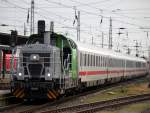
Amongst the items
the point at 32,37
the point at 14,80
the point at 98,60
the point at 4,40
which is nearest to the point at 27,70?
the point at 14,80

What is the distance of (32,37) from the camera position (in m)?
22.8

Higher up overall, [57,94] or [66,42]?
[66,42]

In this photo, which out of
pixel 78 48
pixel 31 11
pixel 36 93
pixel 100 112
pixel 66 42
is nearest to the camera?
pixel 100 112

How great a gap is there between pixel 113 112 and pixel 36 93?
443 cm

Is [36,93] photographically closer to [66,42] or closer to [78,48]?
[66,42]

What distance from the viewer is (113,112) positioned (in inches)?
733

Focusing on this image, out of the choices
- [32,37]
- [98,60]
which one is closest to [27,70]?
[32,37]

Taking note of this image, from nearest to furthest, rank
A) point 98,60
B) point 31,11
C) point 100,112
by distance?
point 100,112 → point 98,60 → point 31,11

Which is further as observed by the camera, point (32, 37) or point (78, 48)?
point (78, 48)

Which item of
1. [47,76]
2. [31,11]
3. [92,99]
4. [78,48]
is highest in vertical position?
[31,11]

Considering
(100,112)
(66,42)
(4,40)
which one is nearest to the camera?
(100,112)

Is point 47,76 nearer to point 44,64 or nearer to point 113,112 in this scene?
point 44,64

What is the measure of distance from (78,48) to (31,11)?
2179cm

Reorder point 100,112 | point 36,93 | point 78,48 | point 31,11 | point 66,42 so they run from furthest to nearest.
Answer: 1. point 31,11
2. point 78,48
3. point 66,42
4. point 36,93
5. point 100,112
